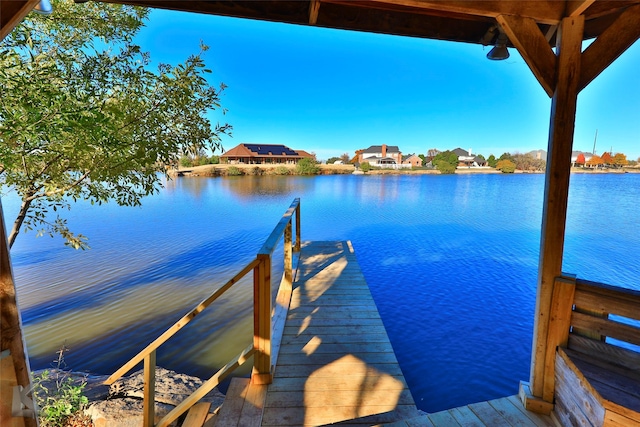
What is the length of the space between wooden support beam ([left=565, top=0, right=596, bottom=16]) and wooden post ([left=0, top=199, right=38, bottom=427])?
10.8 feet

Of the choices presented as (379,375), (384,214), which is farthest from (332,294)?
(384,214)

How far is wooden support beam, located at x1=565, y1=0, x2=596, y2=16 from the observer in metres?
1.70

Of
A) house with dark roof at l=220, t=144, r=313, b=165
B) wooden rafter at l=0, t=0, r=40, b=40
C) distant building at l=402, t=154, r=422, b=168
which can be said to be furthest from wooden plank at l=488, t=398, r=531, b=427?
distant building at l=402, t=154, r=422, b=168

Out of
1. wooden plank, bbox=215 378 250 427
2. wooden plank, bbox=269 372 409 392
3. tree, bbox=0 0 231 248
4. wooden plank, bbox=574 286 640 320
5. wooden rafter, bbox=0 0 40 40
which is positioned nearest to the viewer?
wooden rafter, bbox=0 0 40 40

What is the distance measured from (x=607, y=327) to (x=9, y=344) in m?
3.32

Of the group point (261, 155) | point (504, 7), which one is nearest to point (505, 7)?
point (504, 7)

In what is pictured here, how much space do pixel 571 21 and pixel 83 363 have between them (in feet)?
22.5

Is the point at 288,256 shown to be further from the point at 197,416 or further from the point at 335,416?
the point at 335,416

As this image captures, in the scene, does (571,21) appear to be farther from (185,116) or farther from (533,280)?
(533,280)

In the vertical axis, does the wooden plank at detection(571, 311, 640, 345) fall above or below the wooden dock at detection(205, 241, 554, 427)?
above

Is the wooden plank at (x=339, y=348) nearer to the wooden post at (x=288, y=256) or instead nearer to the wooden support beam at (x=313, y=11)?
the wooden post at (x=288, y=256)

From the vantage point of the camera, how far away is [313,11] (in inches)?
81.7

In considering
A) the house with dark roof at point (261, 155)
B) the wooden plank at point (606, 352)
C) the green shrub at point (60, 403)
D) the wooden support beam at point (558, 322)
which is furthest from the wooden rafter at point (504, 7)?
the house with dark roof at point (261, 155)

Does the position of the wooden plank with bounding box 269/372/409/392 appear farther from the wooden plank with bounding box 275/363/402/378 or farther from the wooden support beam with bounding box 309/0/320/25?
the wooden support beam with bounding box 309/0/320/25
